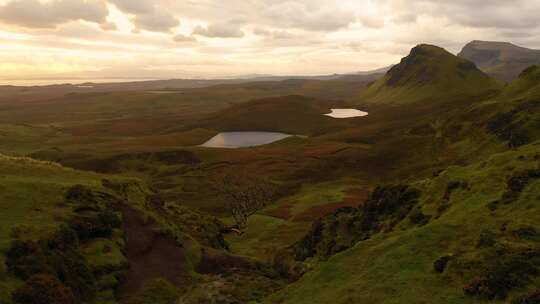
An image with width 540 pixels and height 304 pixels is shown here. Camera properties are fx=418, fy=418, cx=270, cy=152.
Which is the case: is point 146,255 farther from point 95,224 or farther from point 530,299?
point 530,299

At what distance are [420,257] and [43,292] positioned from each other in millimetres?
22981

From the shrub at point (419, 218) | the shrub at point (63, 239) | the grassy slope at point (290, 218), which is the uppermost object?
the shrub at point (63, 239)

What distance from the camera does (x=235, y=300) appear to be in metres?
30.3

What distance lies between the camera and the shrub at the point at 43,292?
24.3 metres

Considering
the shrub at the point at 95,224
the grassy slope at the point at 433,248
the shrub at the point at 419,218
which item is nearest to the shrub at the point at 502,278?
the grassy slope at the point at 433,248

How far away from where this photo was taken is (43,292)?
25328mm

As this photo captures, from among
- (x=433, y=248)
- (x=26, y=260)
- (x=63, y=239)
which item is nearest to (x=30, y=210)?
(x=63, y=239)

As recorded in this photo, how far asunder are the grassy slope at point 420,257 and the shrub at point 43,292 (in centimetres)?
1321

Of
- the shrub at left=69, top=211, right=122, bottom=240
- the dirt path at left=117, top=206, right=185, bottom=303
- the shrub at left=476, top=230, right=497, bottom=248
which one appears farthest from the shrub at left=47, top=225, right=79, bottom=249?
the shrub at left=476, top=230, right=497, bottom=248

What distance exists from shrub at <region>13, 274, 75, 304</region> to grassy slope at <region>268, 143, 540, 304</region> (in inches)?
520

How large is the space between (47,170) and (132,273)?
19933 mm

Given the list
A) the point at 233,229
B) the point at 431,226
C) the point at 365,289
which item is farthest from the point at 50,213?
the point at 233,229

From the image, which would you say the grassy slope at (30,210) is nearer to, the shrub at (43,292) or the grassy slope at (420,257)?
the shrub at (43,292)

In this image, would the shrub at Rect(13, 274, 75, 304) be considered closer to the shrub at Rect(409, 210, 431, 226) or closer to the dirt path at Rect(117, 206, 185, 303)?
the dirt path at Rect(117, 206, 185, 303)
